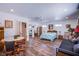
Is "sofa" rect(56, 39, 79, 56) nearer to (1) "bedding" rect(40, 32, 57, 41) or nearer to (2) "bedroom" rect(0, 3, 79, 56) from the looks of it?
(2) "bedroom" rect(0, 3, 79, 56)

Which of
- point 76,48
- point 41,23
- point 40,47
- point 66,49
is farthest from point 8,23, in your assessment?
point 76,48

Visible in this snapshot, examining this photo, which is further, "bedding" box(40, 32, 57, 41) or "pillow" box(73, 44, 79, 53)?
"bedding" box(40, 32, 57, 41)

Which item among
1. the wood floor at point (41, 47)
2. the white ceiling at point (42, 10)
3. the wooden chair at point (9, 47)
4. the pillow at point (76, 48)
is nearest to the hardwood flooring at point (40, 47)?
the wood floor at point (41, 47)

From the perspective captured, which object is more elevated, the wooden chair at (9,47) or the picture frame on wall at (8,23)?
the picture frame on wall at (8,23)

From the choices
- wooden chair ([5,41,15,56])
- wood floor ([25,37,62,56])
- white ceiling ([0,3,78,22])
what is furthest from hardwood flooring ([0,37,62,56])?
white ceiling ([0,3,78,22])

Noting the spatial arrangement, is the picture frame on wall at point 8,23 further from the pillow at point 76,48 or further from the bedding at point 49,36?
the pillow at point 76,48

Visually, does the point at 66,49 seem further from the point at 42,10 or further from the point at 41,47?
the point at 42,10

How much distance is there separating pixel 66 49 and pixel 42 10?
855mm

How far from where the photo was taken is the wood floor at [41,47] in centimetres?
255

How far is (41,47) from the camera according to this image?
2564mm

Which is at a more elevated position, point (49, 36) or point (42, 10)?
point (42, 10)

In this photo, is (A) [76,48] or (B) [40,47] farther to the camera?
(B) [40,47]

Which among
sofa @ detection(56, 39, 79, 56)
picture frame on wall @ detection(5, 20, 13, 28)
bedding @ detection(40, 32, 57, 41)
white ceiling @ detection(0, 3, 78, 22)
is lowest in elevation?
sofa @ detection(56, 39, 79, 56)

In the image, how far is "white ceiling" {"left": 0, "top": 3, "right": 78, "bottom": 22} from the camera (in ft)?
8.29
